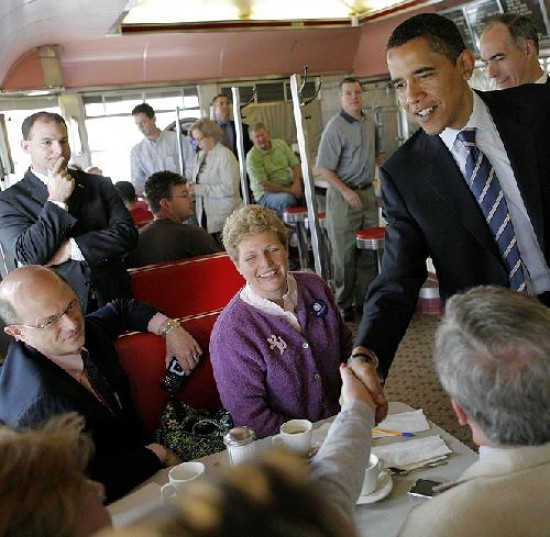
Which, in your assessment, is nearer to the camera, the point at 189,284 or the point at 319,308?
the point at 319,308

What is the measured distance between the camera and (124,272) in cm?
324

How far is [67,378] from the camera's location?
2.03 metres

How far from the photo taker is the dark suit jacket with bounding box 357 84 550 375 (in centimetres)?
189

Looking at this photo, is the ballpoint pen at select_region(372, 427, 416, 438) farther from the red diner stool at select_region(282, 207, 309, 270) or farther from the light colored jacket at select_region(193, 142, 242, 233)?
the red diner stool at select_region(282, 207, 309, 270)

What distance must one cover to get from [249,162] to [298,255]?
120cm

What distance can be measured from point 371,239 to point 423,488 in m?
3.74

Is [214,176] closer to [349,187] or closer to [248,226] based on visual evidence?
[349,187]

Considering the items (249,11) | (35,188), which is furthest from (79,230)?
(249,11)

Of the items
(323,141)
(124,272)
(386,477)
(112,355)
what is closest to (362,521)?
(386,477)

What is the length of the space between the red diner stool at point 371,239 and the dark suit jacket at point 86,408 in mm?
3284

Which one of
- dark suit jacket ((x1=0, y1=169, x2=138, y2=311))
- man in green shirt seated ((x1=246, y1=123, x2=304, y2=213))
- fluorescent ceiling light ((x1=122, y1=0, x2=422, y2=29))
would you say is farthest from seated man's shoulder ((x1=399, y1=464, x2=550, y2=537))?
fluorescent ceiling light ((x1=122, y1=0, x2=422, y2=29))

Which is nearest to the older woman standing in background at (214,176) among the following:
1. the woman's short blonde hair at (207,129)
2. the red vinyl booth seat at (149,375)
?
the woman's short blonde hair at (207,129)

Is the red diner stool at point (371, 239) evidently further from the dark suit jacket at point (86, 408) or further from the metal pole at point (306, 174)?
the dark suit jacket at point (86, 408)

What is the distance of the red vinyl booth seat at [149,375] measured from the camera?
2414 mm
